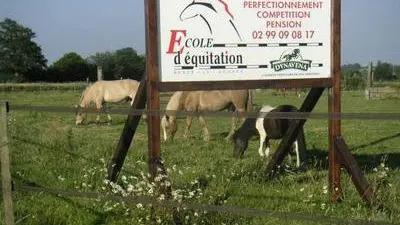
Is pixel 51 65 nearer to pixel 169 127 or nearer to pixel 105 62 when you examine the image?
pixel 105 62

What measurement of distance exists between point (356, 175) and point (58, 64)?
91879 mm

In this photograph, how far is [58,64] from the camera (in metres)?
94.0

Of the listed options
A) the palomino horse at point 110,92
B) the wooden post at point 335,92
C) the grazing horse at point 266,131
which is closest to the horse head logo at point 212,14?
the wooden post at point 335,92

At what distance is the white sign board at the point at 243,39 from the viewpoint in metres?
5.80

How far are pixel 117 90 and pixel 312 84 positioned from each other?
55.7ft

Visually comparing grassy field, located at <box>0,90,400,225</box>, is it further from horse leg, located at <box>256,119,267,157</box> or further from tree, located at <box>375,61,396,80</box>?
tree, located at <box>375,61,396,80</box>

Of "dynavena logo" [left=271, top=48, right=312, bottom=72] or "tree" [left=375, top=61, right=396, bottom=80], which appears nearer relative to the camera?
"dynavena logo" [left=271, top=48, right=312, bottom=72]

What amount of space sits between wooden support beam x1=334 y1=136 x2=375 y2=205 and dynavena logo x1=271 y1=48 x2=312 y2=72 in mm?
903

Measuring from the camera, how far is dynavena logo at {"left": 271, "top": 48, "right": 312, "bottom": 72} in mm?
6188

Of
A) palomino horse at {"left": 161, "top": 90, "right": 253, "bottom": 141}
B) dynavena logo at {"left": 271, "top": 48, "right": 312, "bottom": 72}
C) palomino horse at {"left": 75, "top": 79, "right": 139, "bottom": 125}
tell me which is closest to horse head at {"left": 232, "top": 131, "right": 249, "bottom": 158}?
dynavena logo at {"left": 271, "top": 48, "right": 312, "bottom": 72}

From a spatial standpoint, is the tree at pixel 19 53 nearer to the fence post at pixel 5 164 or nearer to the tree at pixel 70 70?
→ the tree at pixel 70 70

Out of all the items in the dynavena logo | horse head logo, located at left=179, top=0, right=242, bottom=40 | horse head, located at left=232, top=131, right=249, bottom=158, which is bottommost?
horse head, located at left=232, top=131, right=249, bottom=158

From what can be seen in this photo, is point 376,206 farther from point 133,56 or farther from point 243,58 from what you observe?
point 133,56

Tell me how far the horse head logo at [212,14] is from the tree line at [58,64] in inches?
3023
